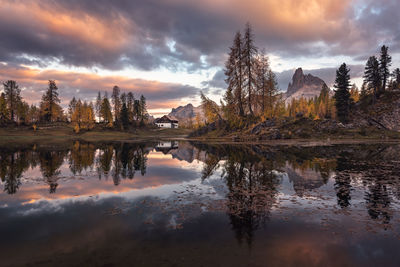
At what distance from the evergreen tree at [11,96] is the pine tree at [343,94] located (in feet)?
428

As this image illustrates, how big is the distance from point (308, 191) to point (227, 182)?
505 centimetres

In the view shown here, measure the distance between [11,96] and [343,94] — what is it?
13339cm

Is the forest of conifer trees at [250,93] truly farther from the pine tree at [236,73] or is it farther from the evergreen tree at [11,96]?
the evergreen tree at [11,96]

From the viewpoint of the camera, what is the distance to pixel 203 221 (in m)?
8.61

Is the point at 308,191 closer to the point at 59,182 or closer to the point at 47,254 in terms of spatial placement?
the point at 47,254

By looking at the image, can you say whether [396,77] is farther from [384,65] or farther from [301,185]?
[301,185]

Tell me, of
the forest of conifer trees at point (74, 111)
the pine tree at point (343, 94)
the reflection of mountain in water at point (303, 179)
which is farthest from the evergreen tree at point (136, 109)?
the reflection of mountain in water at point (303, 179)

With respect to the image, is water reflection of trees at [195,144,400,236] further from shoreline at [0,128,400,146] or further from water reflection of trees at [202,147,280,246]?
shoreline at [0,128,400,146]

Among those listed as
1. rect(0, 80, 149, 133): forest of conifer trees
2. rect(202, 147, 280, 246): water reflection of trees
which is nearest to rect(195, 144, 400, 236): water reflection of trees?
rect(202, 147, 280, 246): water reflection of trees

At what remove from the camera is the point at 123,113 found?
109 m

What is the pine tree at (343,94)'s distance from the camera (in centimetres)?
7069

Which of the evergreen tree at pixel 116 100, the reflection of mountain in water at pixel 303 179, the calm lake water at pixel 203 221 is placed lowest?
the calm lake water at pixel 203 221

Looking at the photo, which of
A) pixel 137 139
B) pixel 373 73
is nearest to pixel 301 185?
pixel 137 139

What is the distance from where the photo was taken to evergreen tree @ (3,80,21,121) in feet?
310
